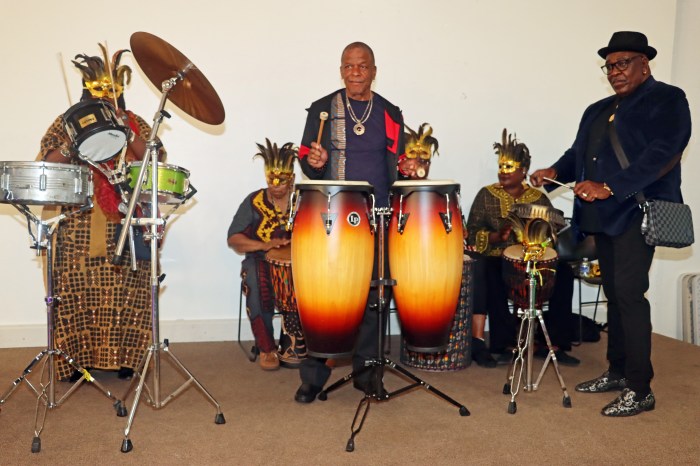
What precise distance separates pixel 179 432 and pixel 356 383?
1114mm

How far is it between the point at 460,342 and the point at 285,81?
2.45 metres

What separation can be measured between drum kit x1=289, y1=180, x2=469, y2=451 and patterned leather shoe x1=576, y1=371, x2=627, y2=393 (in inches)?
45.6

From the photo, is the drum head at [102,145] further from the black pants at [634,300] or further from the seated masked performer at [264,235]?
the black pants at [634,300]

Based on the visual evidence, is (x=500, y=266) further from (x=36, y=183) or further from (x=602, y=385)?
(x=36, y=183)

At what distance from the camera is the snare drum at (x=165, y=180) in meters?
2.86

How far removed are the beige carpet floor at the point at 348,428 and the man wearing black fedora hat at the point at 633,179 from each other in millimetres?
320

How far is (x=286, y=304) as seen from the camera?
13.2 feet

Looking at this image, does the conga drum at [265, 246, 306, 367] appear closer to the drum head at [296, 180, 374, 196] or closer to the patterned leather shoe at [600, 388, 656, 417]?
the drum head at [296, 180, 374, 196]

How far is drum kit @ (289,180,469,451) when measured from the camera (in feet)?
9.38

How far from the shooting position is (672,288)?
5652 millimetres

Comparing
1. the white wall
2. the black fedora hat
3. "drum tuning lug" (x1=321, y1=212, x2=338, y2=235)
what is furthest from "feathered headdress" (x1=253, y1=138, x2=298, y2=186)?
the black fedora hat

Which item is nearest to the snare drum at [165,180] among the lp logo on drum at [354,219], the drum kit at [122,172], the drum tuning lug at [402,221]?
the drum kit at [122,172]

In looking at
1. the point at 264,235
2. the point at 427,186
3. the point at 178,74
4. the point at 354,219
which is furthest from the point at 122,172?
the point at 264,235

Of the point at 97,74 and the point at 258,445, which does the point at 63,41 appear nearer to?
the point at 97,74
